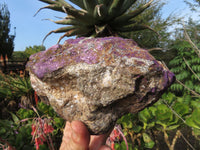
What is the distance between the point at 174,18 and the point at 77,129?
5.17m

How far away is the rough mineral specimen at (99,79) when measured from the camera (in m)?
0.66

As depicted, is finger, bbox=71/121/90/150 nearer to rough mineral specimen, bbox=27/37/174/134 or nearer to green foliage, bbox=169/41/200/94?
rough mineral specimen, bbox=27/37/174/134

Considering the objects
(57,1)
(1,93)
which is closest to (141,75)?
(57,1)

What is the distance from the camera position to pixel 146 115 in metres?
1.24

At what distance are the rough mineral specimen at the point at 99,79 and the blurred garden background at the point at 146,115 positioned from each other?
0.27 m

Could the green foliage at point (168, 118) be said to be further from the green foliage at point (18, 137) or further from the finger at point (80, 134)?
the green foliage at point (18, 137)

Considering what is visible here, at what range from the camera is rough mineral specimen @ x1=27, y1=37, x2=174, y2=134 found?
25.8 inches

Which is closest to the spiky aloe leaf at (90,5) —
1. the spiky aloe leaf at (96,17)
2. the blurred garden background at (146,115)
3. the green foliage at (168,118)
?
the spiky aloe leaf at (96,17)

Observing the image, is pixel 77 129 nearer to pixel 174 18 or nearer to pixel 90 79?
pixel 90 79

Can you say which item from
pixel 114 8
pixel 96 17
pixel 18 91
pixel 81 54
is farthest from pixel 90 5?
pixel 18 91

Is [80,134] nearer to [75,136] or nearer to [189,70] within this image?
[75,136]

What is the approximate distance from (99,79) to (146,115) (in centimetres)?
78

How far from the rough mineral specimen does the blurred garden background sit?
0.87ft

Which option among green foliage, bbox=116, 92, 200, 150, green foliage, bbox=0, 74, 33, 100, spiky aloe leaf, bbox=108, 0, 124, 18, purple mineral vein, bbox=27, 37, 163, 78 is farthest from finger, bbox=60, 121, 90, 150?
green foliage, bbox=0, 74, 33, 100
